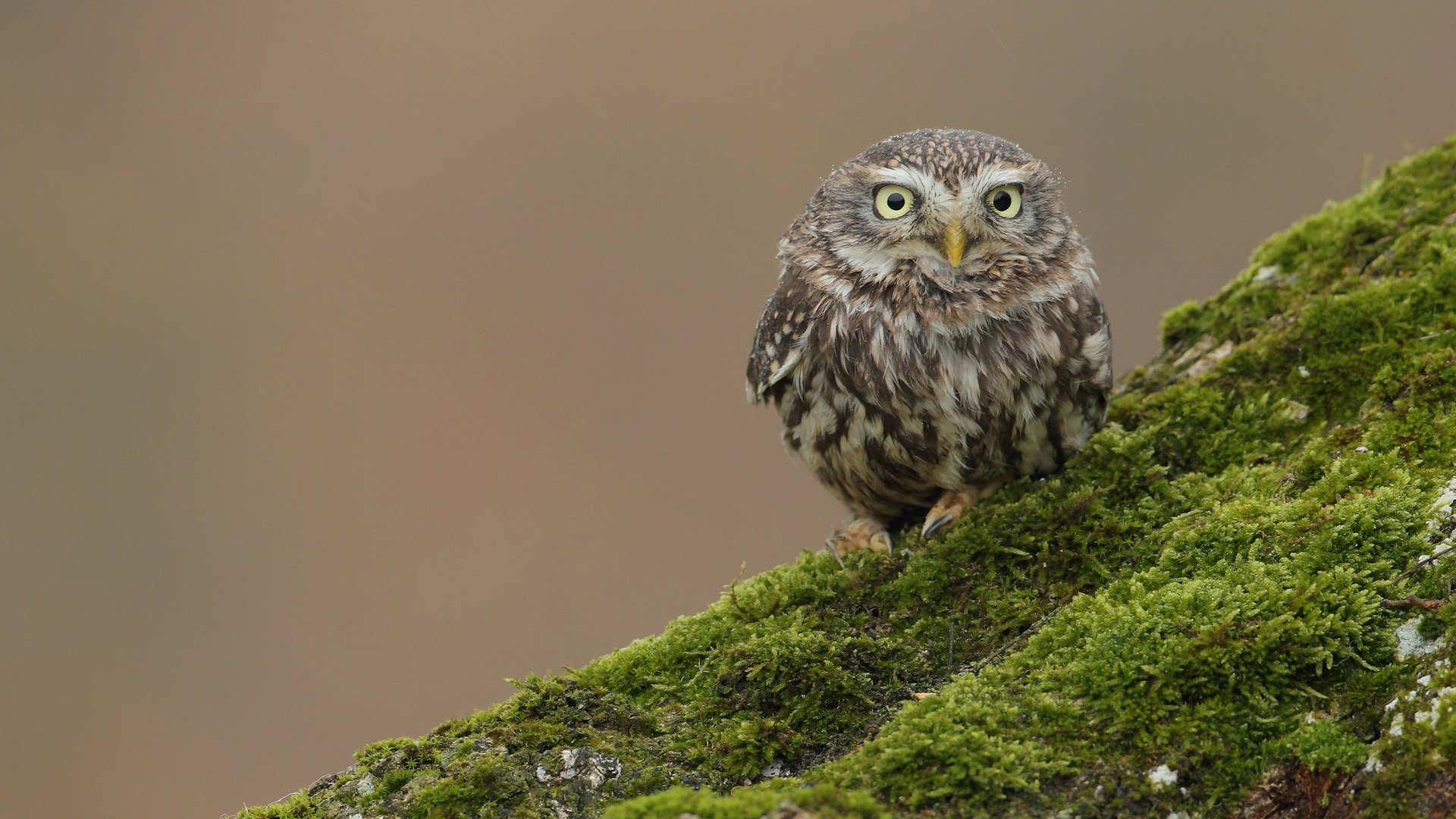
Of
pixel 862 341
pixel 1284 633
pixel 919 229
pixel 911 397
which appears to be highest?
pixel 919 229

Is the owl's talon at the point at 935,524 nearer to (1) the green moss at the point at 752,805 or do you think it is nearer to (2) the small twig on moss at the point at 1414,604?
(2) the small twig on moss at the point at 1414,604

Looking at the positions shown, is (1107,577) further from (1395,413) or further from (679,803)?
(679,803)

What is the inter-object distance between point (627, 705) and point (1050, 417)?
1.74 metres

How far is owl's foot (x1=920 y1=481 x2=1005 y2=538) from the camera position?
379cm

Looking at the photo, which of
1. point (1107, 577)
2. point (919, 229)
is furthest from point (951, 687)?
point (919, 229)

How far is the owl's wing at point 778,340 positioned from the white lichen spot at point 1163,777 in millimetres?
1946

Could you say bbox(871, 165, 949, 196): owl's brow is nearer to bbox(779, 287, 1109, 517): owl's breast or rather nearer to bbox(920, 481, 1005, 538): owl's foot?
bbox(779, 287, 1109, 517): owl's breast

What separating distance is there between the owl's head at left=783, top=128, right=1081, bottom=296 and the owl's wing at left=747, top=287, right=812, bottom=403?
0.20 meters

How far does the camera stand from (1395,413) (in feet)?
10.5

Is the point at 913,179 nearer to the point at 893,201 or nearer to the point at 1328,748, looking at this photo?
the point at 893,201

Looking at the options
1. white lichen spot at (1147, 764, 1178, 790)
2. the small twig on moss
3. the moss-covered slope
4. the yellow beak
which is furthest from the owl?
white lichen spot at (1147, 764, 1178, 790)

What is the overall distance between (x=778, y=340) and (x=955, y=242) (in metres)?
0.75

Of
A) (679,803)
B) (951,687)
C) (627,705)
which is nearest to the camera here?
(679,803)

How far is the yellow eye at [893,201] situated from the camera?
146 inches
